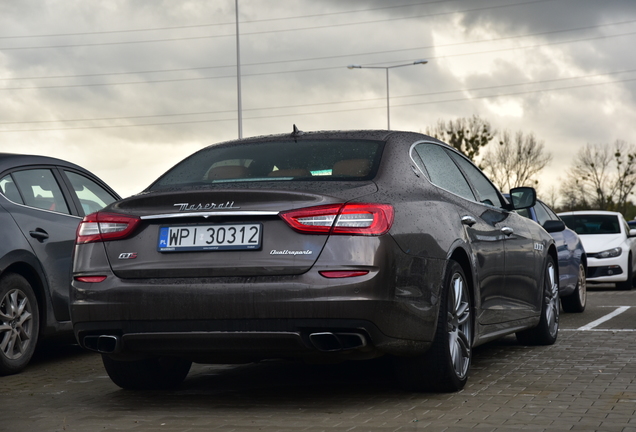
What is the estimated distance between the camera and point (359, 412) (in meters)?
5.48

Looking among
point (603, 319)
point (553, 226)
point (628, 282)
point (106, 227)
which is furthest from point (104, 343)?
point (628, 282)

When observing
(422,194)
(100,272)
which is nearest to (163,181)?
(100,272)

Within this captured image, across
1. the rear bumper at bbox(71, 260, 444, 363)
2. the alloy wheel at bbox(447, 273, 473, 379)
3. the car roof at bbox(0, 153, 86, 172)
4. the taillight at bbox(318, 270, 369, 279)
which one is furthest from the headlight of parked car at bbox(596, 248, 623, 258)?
the taillight at bbox(318, 270, 369, 279)

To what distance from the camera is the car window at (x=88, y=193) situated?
8.84m

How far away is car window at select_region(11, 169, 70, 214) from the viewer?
802 cm

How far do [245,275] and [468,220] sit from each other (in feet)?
5.97

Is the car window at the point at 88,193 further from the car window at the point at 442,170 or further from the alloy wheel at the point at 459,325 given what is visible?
the alloy wheel at the point at 459,325

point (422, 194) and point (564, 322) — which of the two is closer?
point (422, 194)

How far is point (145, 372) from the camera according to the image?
640 centimetres

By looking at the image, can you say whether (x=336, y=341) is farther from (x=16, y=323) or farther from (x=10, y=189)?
(x=10, y=189)

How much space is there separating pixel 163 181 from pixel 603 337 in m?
4.81

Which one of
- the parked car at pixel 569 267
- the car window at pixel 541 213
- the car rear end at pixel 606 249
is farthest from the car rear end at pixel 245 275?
the car rear end at pixel 606 249

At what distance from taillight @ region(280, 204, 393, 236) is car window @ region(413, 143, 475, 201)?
1.21 m

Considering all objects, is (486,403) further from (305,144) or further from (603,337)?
(603,337)
